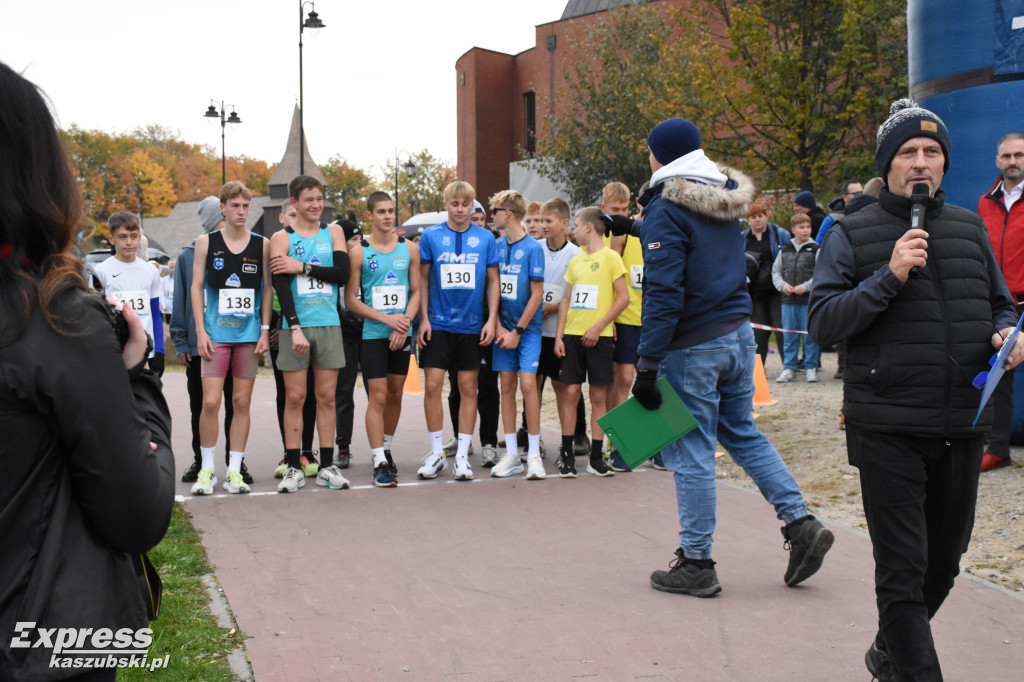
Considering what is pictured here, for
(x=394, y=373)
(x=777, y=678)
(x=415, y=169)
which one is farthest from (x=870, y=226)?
(x=415, y=169)

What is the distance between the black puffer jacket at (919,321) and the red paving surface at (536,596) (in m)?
1.22

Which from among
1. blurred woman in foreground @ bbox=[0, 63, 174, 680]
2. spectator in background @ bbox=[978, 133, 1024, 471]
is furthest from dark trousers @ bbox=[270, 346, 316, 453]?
blurred woman in foreground @ bbox=[0, 63, 174, 680]

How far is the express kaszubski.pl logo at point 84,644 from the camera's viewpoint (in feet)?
5.43

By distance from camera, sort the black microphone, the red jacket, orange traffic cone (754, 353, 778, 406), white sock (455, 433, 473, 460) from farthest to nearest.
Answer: orange traffic cone (754, 353, 778, 406)
white sock (455, 433, 473, 460)
the red jacket
the black microphone

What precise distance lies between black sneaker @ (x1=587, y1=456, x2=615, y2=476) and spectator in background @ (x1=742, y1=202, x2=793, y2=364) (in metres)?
4.69

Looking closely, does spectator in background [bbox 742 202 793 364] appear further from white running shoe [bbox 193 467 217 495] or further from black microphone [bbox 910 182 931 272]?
black microphone [bbox 910 182 931 272]

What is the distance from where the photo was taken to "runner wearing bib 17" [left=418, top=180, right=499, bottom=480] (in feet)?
25.6

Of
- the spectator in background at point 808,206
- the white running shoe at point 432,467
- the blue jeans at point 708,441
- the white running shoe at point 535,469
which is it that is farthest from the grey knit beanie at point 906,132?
the spectator in background at point 808,206

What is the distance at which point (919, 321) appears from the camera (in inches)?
130

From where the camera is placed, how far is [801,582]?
495 cm

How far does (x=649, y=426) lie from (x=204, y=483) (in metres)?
4.01

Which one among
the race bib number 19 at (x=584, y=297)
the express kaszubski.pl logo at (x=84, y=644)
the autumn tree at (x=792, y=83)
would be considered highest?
the autumn tree at (x=792, y=83)

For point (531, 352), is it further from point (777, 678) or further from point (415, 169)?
point (415, 169)

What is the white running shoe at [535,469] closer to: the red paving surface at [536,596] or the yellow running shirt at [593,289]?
the red paving surface at [536,596]
